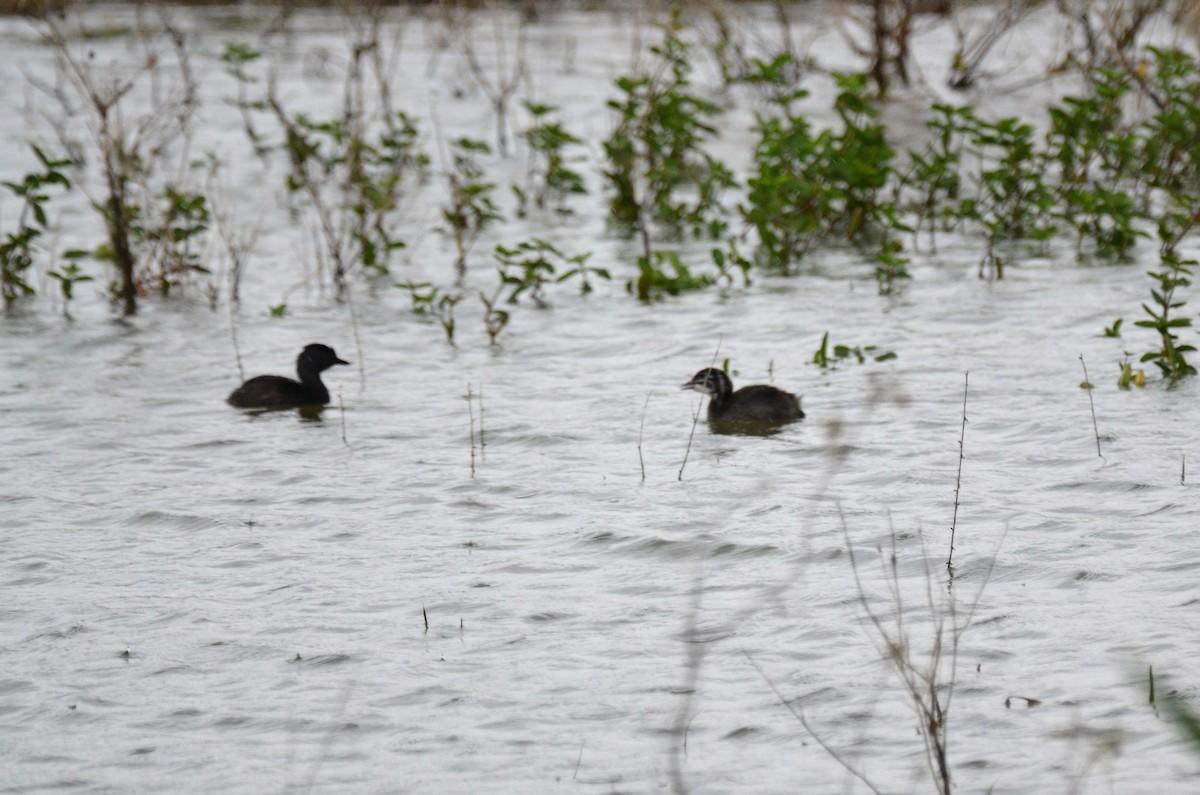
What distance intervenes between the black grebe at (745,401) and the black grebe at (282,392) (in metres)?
2.24

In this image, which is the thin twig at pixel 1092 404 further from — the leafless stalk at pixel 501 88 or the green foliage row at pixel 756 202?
the leafless stalk at pixel 501 88

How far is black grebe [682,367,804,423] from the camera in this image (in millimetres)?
7988

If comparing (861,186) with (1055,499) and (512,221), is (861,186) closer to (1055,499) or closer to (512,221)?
(512,221)

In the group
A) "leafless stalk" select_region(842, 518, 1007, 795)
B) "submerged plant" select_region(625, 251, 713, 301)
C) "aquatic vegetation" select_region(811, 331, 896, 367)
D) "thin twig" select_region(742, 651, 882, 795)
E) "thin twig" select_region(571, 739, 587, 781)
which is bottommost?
"thin twig" select_region(571, 739, 587, 781)

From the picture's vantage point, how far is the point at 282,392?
854 cm

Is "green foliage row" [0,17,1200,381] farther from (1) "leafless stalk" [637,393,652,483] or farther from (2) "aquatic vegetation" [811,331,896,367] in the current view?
(1) "leafless stalk" [637,393,652,483]

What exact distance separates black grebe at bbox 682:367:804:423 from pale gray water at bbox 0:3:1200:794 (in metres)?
0.18

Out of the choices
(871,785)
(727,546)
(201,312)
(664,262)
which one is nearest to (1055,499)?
(727,546)

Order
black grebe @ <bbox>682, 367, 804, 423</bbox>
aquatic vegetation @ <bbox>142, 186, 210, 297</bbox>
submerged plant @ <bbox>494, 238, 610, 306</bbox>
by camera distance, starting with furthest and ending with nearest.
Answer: aquatic vegetation @ <bbox>142, 186, 210, 297</bbox>, submerged plant @ <bbox>494, 238, 610, 306</bbox>, black grebe @ <bbox>682, 367, 804, 423</bbox>

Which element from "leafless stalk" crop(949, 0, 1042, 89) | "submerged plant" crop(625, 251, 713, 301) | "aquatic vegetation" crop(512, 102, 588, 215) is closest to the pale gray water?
"submerged plant" crop(625, 251, 713, 301)

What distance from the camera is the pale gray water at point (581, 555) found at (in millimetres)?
4418

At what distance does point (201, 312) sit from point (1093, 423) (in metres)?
6.52

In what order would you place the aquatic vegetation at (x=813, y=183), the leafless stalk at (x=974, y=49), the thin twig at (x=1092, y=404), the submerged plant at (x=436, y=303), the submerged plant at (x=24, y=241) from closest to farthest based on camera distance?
the thin twig at (x=1092, y=404) < the submerged plant at (x=436, y=303) < the submerged plant at (x=24, y=241) < the aquatic vegetation at (x=813, y=183) < the leafless stalk at (x=974, y=49)

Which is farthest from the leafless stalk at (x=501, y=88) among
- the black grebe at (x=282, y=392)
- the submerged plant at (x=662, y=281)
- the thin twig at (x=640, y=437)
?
the thin twig at (x=640, y=437)
